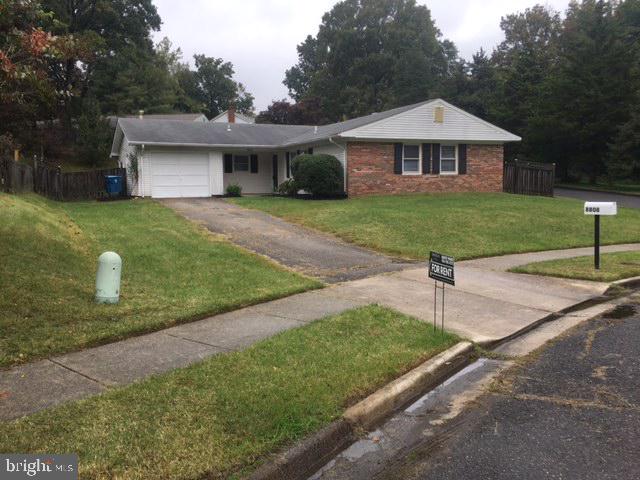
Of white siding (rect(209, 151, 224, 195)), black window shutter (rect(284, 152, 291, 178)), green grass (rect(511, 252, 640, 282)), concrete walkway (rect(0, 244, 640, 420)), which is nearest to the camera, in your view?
concrete walkway (rect(0, 244, 640, 420))

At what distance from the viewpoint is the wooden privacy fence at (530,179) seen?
27.1 m

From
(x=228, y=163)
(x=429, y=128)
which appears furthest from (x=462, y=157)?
(x=228, y=163)

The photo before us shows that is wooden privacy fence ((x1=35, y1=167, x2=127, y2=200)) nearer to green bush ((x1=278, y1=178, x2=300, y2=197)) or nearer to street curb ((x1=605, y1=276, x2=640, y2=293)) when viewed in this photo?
green bush ((x1=278, y1=178, x2=300, y2=197))

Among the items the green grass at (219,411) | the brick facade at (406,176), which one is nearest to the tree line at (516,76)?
the brick facade at (406,176)

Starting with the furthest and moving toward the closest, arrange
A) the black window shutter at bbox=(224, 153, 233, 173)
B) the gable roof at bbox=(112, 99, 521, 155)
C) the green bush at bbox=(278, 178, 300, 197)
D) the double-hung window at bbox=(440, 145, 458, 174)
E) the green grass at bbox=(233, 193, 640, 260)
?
the black window shutter at bbox=(224, 153, 233, 173) < the double-hung window at bbox=(440, 145, 458, 174) < the green bush at bbox=(278, 178, 300, 197) < the gable roof at bbox=(112, 99, 521, 155) < the green grass at bbox=(233, 193, 640, 260)

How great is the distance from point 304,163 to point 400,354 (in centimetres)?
1800

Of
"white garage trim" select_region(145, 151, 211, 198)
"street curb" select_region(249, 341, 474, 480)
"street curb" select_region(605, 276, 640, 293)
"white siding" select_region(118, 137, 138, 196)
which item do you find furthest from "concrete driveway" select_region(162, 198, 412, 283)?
"white siding" select_region(118, 137, 138, 196)

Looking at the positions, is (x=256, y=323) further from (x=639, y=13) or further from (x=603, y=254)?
(x=639, y=13)

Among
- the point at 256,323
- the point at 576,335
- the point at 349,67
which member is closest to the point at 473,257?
the point at 576,335

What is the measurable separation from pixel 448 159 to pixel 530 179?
4341mm

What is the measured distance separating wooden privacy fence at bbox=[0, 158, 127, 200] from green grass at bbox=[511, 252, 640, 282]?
661 inches

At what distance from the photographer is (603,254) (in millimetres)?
12906

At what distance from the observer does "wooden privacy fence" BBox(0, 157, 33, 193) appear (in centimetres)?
1869

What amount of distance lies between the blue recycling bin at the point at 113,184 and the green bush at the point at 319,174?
26.3 feet
